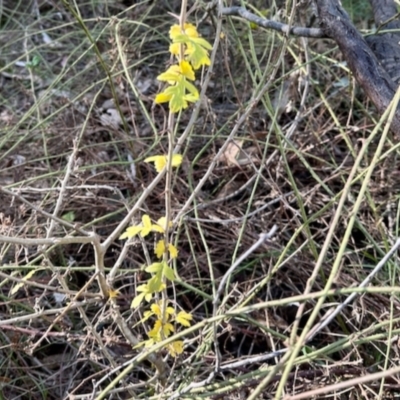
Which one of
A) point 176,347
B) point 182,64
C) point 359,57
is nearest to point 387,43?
point 359,57

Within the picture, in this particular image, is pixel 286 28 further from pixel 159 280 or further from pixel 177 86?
pixel 159 280

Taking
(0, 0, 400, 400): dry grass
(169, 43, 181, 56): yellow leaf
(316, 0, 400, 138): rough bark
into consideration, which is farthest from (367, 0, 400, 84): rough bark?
(169, 43, 181, 56): yellow leaf

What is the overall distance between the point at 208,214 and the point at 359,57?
598 mm

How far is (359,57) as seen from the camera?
49.5 inches

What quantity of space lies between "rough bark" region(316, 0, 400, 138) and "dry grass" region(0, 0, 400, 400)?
0.13 meters

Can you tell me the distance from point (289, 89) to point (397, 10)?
448 millimetres

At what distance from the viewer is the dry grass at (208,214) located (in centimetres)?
125

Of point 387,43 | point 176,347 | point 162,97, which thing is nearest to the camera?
point 162,97

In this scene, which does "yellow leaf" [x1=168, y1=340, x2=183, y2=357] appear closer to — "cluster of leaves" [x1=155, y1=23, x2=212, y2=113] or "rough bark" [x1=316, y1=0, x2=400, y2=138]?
"cluster of leaves" [x1=155, y1=23, x2=212, y2=113]

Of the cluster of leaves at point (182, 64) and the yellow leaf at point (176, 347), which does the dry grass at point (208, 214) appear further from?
the cluster of leaves at point (182, 64)

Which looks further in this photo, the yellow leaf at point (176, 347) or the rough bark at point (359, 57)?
the rough bark at point (359, 57)

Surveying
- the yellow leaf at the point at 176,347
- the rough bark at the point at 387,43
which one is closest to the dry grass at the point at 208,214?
the yellow leaf at the point at 176,347

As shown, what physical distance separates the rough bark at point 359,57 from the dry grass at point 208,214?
0.13 meters

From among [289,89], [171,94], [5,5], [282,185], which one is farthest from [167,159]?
[5,5]
